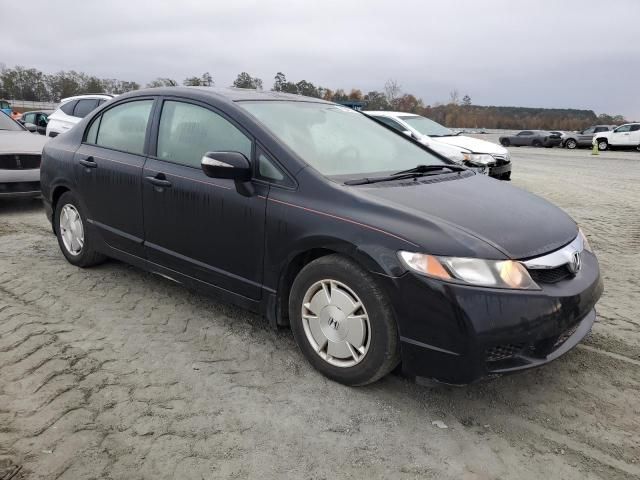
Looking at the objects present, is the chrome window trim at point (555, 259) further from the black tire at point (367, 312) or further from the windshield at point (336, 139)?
the windshield at point (336, 139)

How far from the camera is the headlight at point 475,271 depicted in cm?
242

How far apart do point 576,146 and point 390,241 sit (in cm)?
3434

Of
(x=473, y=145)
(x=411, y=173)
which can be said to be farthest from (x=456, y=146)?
(x=411, y=173)

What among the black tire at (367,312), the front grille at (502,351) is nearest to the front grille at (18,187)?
the black tire at (367,312)

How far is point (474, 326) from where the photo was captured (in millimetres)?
2375

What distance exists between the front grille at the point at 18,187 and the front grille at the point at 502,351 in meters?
6.84

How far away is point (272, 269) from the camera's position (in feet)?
9.98

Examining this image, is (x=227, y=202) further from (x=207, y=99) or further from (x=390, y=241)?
(x=390, y=241)

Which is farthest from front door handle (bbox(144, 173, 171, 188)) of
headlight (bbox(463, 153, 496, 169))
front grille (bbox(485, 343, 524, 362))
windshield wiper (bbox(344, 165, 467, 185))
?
headlight (bbox(463, 153, 496, 169))

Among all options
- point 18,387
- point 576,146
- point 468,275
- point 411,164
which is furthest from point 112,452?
point 576,146

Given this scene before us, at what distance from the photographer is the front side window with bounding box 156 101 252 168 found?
3.29 m

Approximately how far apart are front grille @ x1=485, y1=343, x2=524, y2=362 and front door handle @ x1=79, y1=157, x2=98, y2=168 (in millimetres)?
3359

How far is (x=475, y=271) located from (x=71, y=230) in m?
3.72

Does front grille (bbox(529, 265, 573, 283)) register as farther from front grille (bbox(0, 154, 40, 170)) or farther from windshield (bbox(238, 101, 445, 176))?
front grille (bbox(0, 154, 40, 170))
